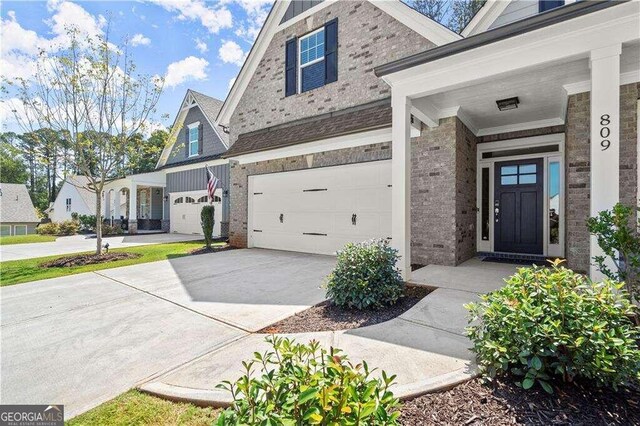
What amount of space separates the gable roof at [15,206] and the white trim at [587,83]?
36.5 m

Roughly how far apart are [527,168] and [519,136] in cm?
85

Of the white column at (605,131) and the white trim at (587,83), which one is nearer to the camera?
the white column at (605,131)

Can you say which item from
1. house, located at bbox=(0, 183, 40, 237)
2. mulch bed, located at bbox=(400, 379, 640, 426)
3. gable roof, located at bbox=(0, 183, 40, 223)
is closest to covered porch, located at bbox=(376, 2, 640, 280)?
mulch bed, located at bbox=(400, 379, 640, 426)

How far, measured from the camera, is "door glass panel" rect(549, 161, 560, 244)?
280 inches

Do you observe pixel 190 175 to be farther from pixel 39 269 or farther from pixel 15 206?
pixel 15 206

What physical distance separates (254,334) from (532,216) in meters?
7.43

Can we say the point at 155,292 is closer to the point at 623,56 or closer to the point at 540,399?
the point at 540,399

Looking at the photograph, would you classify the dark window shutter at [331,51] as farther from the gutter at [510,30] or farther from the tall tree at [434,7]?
the tall tree at [434,7]

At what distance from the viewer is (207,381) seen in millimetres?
2496

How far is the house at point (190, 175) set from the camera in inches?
593

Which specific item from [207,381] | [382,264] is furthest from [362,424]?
[382,264]

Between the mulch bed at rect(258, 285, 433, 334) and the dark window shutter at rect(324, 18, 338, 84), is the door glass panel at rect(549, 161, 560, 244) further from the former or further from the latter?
the dark window shutter at rect(324, 18, 338, 84)

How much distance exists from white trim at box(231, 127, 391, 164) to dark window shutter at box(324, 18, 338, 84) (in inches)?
81.8

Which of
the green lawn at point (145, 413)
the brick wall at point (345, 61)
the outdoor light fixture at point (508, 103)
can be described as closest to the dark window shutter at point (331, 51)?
the brick wall at point (345, 61)
